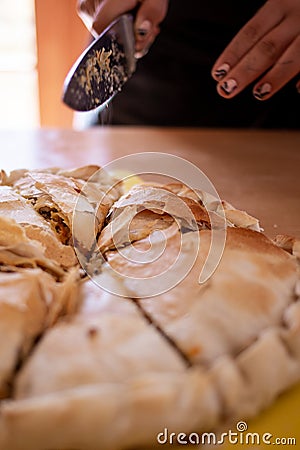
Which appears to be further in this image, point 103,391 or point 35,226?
point 35,226

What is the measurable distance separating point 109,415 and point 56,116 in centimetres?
440

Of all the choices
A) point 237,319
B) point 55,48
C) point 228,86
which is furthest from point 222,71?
point 55,48

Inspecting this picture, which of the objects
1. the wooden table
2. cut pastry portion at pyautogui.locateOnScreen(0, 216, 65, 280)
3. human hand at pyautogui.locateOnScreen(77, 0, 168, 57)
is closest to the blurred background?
the wooden table

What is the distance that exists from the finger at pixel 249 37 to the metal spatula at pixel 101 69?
252 mm

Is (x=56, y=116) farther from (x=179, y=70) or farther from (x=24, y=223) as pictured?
(x=24, y=223)

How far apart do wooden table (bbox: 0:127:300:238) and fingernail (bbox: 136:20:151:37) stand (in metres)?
0.47

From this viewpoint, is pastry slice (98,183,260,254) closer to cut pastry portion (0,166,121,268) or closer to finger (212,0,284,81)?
cut pastry portion (0,166,121,268)

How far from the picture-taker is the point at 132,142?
235 cm

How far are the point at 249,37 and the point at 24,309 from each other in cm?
106

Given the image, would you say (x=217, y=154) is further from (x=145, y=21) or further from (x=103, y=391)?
(x=103, y=391)

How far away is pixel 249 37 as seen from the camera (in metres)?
1.54

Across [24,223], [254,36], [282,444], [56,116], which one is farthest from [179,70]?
[56,116]

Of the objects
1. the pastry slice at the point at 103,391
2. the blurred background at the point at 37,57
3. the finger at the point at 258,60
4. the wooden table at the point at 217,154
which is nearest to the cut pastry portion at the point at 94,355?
the pastry slice at the point at 103,391

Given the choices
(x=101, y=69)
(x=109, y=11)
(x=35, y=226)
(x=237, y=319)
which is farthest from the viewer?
(x=109, y=11)
